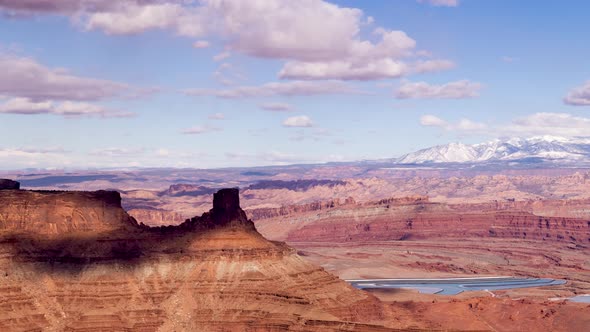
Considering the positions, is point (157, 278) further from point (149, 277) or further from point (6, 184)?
point (6, 184)

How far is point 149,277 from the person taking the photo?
139 meters

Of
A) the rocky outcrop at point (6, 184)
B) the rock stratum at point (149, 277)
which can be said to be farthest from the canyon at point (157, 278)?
the rocky outcrop at point (6, 184)

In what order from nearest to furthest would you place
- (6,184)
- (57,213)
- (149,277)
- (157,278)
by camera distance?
1. (149,277)
2. (157,278)
3. (57,213)
4. (6,184)

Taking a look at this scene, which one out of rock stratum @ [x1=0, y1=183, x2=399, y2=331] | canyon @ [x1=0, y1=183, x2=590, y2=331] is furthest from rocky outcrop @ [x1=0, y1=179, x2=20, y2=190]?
rock stratum @ [x1=0, y1=183, x2=399, y2=331]

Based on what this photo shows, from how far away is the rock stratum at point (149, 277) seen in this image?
431ft

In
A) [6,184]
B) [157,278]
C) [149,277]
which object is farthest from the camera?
[6,184]

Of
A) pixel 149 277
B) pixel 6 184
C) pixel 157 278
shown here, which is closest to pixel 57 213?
pixel 149 277

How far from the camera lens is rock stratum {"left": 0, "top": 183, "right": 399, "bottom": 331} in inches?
5177

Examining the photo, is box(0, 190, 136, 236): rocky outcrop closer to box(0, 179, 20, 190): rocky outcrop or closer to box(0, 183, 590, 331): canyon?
box(0, 183, 590, 331): canyon

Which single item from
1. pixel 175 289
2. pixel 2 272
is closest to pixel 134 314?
pixel 175 289

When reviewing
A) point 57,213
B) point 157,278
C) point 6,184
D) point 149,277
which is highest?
point 6,184

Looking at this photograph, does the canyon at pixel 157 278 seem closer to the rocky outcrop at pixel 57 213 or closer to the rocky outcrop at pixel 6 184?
the rocky outcrop at pixel 57 213

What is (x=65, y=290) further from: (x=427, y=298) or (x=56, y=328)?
(x=427, y=298)

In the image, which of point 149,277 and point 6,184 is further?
point 6,184
